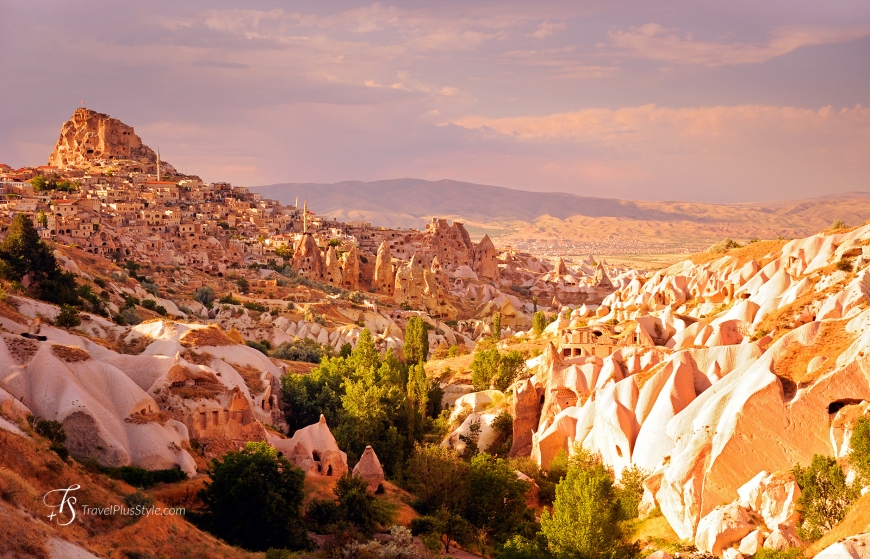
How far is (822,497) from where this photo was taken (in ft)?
75.0

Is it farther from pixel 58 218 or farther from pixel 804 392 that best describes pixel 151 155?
pixel 804 392

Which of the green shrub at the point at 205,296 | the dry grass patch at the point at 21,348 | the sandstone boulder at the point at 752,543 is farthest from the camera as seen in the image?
the green shrub at the point at 205,296

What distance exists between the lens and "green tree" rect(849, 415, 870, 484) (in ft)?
73.2

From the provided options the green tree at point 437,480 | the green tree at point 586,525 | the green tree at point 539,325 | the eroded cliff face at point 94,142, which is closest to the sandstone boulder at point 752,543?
the green tree at point 586,525

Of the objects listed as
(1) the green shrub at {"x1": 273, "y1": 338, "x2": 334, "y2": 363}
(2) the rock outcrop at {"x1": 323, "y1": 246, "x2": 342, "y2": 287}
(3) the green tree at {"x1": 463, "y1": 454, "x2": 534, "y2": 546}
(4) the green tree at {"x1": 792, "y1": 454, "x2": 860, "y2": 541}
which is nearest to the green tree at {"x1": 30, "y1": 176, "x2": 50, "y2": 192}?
(2) the rock outcrop at {"x1": 323, "y1": 246, "x2": 342, "y2": 287}

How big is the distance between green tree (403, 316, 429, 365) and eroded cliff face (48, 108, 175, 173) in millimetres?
89372

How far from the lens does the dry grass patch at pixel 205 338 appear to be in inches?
1547

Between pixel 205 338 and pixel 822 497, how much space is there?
26.3 metres

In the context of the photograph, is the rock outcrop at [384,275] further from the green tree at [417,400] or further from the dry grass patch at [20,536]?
the dry grass patch at [20,536]

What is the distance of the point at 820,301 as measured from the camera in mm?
36188

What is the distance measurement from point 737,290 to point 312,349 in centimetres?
2670

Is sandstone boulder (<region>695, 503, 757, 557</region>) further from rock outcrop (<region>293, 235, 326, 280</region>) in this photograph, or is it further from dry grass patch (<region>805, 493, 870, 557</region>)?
rock outcrop (<region>293, 235, 326, 280</region>)

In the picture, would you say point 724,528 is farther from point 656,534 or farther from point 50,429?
point 50,429

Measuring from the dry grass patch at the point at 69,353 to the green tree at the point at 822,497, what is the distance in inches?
857
